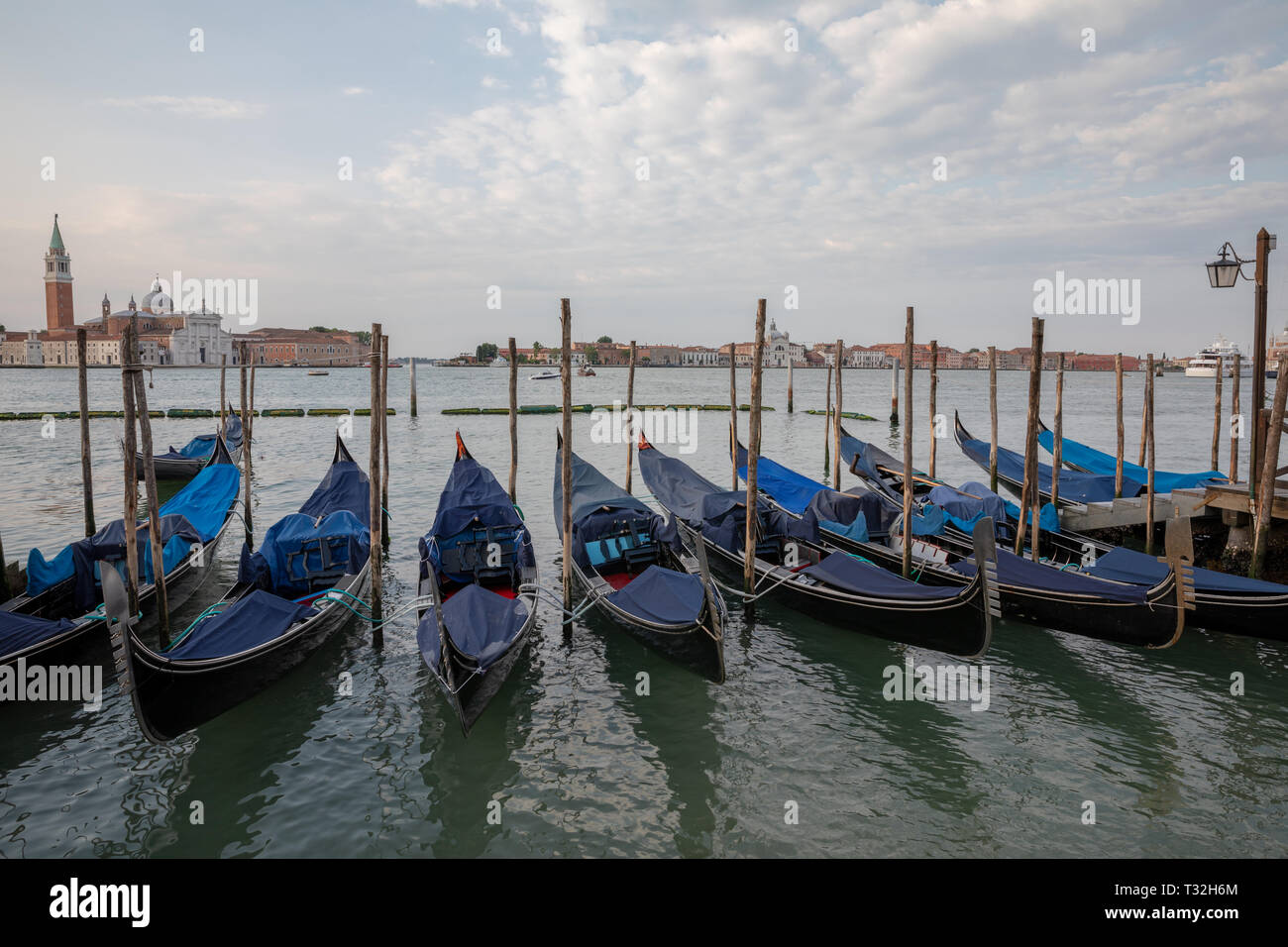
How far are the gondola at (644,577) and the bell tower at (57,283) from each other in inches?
3818

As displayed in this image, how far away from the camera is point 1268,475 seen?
24.6 feet

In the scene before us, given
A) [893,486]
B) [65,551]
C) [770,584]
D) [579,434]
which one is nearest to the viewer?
[65,551]

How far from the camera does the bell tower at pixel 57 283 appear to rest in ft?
268

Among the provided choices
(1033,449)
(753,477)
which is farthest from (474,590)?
(1033,449)

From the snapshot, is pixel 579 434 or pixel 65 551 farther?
pixel 579 434

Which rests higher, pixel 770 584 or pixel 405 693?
pixel 770 584

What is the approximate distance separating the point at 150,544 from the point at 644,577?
15.2 feet

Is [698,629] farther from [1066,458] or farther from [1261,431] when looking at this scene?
[1066,458]

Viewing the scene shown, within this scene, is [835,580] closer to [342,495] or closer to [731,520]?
[731,520]

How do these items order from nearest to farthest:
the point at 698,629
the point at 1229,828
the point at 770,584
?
the point at 1229,828 < the point at 698,629 < the point at 770,584
